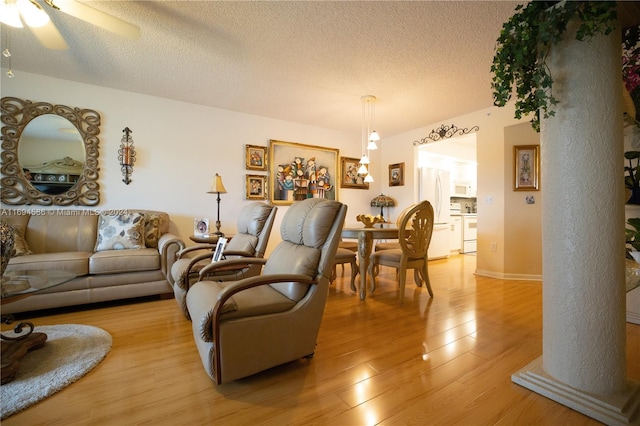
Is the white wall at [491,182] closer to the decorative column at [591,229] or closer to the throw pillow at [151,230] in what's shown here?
the decorative column at [591,229]

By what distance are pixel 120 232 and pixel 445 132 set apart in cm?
482

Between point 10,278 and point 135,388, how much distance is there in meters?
1.06

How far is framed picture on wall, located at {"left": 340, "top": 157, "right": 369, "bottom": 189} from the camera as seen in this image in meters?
5.11

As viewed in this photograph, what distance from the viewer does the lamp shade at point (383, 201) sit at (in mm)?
5266

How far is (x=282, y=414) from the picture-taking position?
120 cm

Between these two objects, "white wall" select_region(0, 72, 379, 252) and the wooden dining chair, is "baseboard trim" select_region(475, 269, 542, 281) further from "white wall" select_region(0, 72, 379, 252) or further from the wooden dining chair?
"white wall" select_region(0, 72, 379, 252)

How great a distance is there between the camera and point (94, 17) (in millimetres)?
1711

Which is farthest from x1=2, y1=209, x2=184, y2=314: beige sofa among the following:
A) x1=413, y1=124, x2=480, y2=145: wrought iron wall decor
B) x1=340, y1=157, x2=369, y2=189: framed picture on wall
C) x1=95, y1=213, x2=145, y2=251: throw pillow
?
x1=413, y1=124, x2=480, y2=145: wrought iron wall decor

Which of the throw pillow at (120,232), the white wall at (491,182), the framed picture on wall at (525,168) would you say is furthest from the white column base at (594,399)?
Answer: the throw pillow at (120,232)

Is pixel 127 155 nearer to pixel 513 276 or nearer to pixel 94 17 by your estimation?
pixel 94 17

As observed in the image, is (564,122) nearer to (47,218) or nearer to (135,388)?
(135,388)

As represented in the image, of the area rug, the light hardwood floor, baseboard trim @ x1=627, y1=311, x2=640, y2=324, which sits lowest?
the light hardwood floor

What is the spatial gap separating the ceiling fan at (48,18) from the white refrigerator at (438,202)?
185 inches

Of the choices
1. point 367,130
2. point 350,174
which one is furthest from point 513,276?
point 367,130
